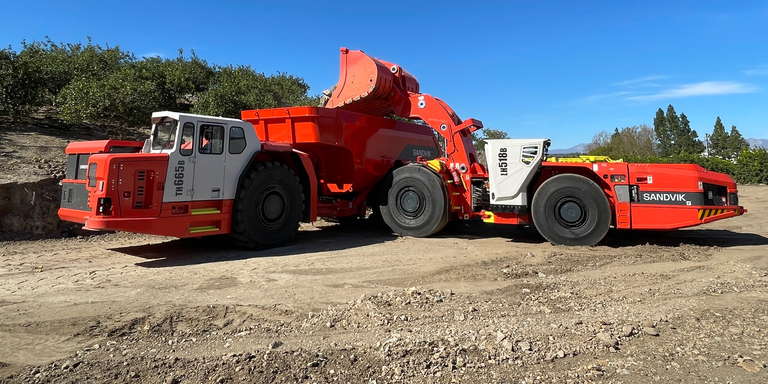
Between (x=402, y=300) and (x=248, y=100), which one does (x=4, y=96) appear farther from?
(x=402, y=300)

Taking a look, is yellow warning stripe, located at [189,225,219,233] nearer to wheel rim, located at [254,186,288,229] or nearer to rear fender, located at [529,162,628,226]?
wheel rim, located at [254,186,288,229]

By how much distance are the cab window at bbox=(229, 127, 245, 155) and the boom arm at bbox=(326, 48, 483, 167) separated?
2.74 meters

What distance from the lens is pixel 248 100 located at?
16.5 meters

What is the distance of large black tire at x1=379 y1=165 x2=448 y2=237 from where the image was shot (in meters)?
8.55

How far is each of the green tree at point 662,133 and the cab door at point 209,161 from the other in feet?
188

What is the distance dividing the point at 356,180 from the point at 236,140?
2.98 m

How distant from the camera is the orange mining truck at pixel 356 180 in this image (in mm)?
6316

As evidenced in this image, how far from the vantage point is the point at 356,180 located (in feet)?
30.9

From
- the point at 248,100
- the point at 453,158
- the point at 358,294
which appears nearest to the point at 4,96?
the point at 248,100

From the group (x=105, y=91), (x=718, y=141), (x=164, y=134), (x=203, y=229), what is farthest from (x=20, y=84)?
(x=718, y=141)

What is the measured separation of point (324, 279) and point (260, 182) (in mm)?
2526

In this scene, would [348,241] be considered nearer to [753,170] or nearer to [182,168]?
[182,168]

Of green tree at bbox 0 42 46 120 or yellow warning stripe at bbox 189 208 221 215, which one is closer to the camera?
yellow warning stripe at bbox 189 208 221 215

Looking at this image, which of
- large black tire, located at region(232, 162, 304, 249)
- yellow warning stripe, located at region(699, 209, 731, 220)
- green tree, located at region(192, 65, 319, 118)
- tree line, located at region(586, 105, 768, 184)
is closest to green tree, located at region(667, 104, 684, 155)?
tree line, located at region(586, 105, 768, 184)
